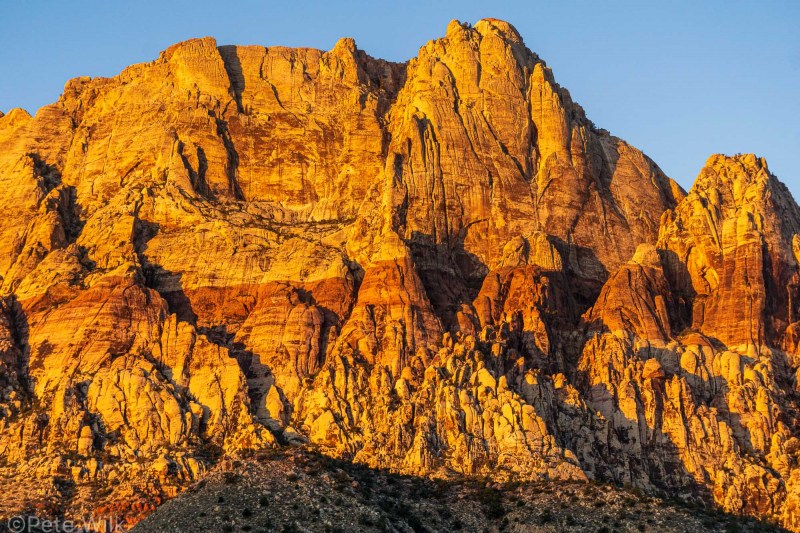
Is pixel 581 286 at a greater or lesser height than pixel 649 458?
greater

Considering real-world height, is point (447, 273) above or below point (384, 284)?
above

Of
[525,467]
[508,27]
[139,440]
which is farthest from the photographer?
[508,27]

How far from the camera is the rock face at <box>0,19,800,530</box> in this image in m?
125

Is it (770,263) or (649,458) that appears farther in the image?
(770,263)

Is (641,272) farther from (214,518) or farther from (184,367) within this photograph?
(214,518)

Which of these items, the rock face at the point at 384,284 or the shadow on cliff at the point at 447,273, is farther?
the shadow on cliff at the point at 447,273

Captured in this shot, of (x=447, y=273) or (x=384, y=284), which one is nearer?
(x=384, y=284)

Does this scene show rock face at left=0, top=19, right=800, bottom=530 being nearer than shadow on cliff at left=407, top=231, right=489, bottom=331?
Yes

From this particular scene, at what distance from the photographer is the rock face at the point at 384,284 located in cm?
12481

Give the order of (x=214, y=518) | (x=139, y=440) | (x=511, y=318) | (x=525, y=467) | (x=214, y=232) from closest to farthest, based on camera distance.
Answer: (x=214, y=518) < (x=525, y=467) < (x=139, y=440) < (x=511, y=318) < (x=214, y=232)

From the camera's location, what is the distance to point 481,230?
145 metres

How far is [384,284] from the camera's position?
13425 centimetres

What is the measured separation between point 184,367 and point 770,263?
46001mm

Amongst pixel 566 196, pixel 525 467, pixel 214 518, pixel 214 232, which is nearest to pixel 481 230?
pixel 566 196
